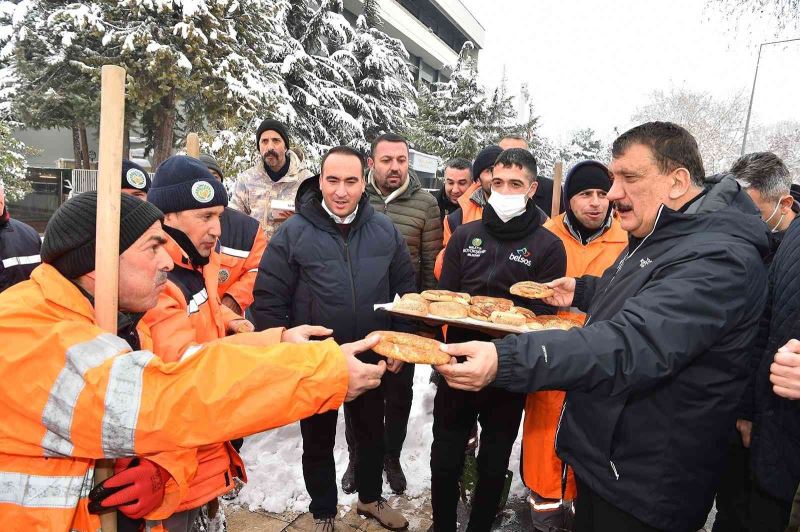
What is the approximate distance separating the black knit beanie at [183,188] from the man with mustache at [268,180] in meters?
2.44

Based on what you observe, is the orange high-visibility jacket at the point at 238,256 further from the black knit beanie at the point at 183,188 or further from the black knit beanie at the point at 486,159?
the black knit beanie at the point at 486,159

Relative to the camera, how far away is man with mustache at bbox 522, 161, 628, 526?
328cm

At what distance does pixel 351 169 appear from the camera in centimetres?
329

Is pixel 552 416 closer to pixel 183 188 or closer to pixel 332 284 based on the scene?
pixel 332 284

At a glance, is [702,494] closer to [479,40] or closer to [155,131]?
[155,131]

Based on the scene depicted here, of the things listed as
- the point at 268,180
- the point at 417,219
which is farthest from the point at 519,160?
the point at 268,180

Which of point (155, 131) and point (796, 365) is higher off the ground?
point (155, 131)

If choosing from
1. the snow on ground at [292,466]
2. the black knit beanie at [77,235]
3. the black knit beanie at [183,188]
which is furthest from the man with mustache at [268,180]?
the black knit beanie at [77,235]

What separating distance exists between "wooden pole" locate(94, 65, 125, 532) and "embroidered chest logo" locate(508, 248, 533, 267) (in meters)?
2.43

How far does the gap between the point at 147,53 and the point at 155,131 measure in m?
4.17

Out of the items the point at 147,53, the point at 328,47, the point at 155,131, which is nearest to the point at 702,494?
the point at 147,53

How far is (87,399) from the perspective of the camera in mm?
1389

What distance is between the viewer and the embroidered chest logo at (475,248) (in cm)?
335

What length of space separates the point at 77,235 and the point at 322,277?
1.67 meters
